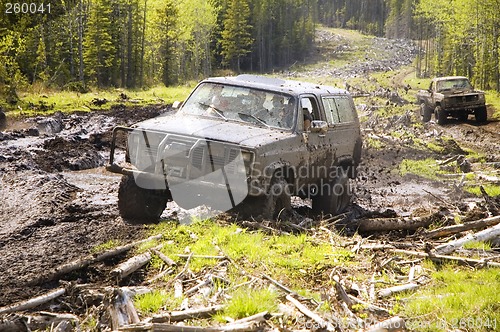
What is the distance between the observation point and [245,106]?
930cm

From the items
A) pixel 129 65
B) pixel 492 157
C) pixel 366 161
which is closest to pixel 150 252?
pixel 366 161

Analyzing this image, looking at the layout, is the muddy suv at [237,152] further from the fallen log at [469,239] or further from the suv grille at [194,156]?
the fallen log at [469,239]

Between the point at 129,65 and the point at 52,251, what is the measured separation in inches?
Result: 2013

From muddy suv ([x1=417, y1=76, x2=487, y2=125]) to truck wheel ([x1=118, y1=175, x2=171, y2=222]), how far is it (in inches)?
798

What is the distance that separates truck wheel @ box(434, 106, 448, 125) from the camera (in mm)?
26998

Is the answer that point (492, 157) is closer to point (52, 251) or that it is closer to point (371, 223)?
point (371, 223)

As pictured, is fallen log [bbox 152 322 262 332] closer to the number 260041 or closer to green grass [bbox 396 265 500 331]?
green grass [bbox 396 265 500 331]

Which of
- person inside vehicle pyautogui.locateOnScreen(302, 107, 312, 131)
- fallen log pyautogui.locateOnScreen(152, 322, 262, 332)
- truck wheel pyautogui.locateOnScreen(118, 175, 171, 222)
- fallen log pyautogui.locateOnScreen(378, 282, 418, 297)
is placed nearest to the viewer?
fallen log pyautogui.locateOnScreen(152, 322, 262, 332)

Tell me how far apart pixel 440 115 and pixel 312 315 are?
23.6m

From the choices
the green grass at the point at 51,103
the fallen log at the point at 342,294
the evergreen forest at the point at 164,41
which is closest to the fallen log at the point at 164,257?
the fallen log at the point at 342,294

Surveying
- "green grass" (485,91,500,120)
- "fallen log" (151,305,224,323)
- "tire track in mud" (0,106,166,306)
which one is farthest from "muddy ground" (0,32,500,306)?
"green grass" (485,91,500,120)

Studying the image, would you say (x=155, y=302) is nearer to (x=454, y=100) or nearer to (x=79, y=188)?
(x=79, y=188)

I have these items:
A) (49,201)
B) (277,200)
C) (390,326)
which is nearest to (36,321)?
(390,326)

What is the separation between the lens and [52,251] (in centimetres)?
739
